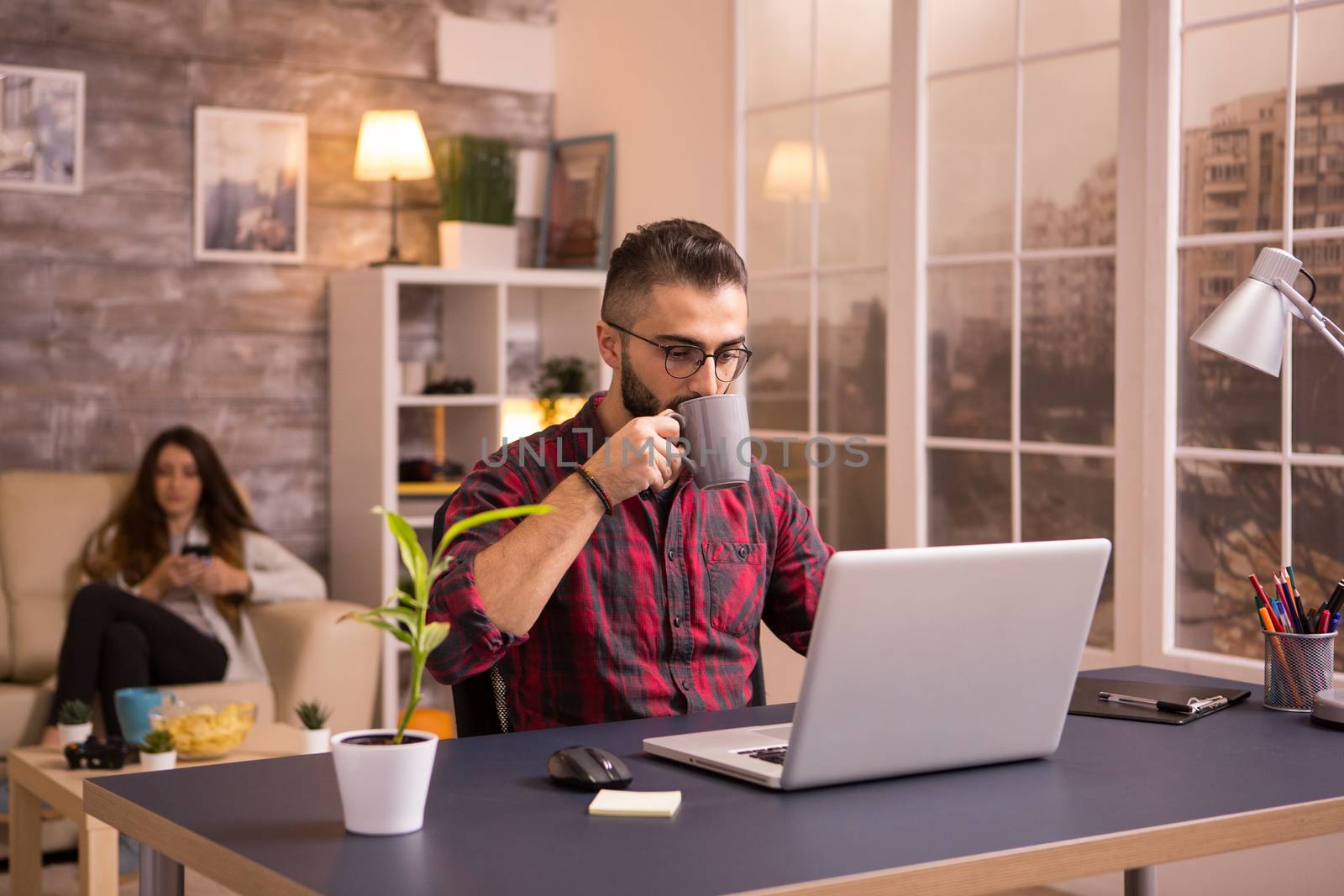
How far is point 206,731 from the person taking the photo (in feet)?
10.1

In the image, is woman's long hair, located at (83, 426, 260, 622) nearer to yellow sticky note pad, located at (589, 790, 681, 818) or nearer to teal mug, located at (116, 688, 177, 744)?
teal mug, located at (116, 688, 177, 744)

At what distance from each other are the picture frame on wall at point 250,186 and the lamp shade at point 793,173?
4.85 feet

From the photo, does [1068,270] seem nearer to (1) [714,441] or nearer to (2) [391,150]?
(1) [714,441]

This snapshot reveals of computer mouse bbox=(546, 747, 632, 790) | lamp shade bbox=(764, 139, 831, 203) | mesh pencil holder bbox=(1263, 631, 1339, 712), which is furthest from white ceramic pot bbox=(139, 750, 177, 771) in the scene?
lamp shade bbox=(764, 139, 831, 203)

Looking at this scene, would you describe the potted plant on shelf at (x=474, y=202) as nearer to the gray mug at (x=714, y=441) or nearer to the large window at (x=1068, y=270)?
the large window at (x=1068, y=270)

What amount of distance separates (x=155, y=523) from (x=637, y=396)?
255 centimetres

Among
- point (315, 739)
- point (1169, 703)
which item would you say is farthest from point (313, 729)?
point (1169, 703)

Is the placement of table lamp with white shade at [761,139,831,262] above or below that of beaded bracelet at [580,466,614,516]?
above

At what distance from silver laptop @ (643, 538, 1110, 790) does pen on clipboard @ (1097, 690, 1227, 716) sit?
310 millimetres

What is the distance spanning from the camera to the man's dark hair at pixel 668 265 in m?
2.03

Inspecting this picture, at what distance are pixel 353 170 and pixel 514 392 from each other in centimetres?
86

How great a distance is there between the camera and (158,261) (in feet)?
14.8

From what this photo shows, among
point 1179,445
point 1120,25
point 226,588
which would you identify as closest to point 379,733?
point 1179,445

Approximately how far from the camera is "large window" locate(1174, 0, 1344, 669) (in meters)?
2.98
